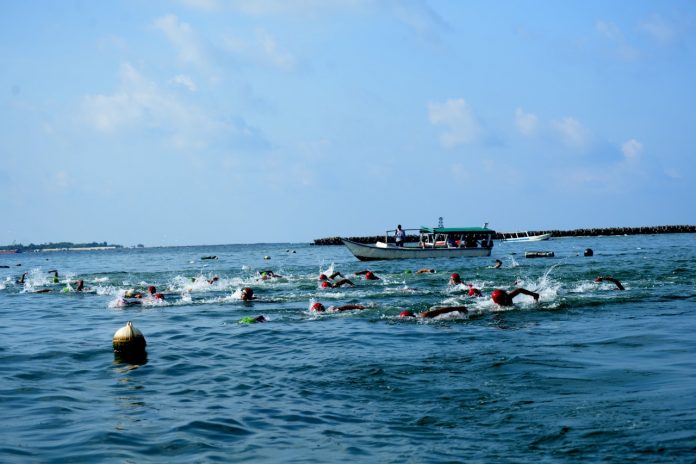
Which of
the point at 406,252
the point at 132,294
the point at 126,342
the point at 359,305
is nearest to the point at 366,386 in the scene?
the point at 126,342

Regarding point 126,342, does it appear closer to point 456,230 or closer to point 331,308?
point 331,308

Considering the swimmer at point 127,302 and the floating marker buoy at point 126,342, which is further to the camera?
the swimmer at point 127,302

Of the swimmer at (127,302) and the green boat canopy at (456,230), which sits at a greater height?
the green boat canopy at (456,230)

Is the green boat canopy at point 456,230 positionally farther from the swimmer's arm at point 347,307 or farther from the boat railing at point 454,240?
the swimmer's arm at point 347,307

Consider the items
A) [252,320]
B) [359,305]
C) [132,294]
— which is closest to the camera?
[252,320]

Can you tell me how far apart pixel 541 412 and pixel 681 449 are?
211cm

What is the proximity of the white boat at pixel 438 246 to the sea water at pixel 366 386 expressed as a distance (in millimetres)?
30173

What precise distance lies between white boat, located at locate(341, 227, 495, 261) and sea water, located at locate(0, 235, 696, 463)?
30.2 meters

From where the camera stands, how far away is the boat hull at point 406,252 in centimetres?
5247

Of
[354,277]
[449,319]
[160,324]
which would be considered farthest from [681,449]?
[354,277]

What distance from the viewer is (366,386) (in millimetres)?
11305

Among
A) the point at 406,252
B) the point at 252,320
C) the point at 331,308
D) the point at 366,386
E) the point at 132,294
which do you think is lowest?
the point at 366,386

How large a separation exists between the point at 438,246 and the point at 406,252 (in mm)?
3074

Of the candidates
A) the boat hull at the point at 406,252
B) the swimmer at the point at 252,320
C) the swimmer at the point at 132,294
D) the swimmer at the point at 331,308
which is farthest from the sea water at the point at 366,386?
the boat hull at the point at 406,252
